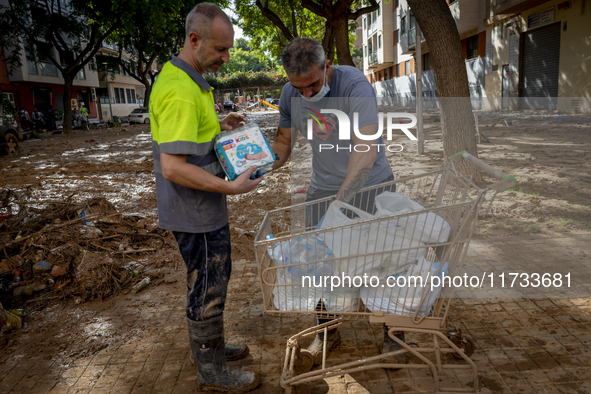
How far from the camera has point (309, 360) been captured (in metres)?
2.92

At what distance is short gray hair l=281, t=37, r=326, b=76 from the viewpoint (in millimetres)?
2730

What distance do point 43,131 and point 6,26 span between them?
8381mm

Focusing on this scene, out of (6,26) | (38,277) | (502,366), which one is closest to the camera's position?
(502,366)

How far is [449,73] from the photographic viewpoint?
6988 millimetres

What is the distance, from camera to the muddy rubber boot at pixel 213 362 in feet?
9.01

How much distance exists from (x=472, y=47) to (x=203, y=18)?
26400 millimetres

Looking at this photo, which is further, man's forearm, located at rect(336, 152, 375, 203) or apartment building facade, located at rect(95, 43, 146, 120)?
apartment building facade, located at rect(95, 43, 146, 120)

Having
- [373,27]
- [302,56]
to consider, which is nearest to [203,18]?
[302,56]

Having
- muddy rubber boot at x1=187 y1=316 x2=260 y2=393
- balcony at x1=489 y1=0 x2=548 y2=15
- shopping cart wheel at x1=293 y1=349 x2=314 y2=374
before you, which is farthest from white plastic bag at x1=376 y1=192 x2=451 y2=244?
balcony at x1=489 y1=0 x2=548 y2=15

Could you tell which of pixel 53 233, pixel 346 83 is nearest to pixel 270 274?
pixel 346 83

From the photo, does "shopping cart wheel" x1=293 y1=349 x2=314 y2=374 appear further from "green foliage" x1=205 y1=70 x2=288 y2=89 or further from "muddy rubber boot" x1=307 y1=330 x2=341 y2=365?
"green foliage" x1=205 y1=70 x2=288 y2=89

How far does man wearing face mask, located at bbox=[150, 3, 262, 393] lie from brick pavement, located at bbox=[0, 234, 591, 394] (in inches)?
14.3

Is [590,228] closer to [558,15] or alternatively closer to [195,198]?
[195,198]

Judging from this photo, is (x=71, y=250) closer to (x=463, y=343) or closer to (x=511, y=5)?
(x=463, y=343)
